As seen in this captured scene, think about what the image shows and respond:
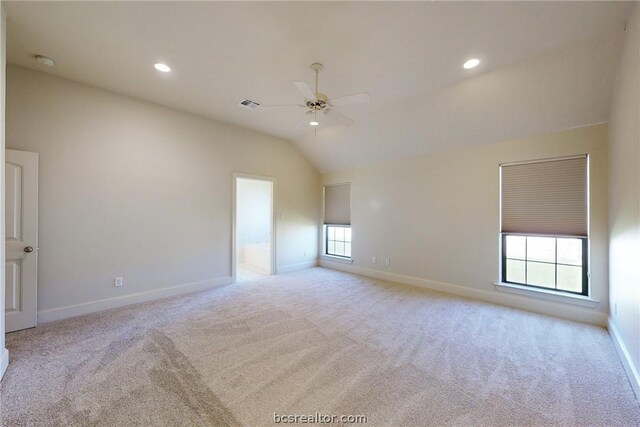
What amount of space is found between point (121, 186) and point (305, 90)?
10.1ft

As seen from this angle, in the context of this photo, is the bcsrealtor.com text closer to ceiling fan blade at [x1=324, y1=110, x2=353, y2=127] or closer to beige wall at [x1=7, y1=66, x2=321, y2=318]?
ceiling fan blade at [x1=324, y1=110, x2=353, y2=127]

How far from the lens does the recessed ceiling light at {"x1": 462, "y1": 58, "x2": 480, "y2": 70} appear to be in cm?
280

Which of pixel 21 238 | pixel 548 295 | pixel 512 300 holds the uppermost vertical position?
pixel 21 238

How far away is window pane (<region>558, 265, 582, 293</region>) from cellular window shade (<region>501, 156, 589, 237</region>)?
505 millimetres

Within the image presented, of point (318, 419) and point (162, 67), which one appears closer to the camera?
point (318, 419)

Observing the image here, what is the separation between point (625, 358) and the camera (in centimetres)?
236

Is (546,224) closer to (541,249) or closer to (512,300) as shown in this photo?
(541,249)

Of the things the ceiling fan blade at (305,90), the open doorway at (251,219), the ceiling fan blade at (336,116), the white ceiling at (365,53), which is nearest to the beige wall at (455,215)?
the white ceiling at (365,53)

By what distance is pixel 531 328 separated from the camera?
3154 mm

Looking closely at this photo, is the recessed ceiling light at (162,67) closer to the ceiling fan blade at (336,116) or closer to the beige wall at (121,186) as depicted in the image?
the beige wall at (121,186)

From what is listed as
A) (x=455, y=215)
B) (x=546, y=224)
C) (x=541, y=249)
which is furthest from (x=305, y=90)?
(x=541, y=249)

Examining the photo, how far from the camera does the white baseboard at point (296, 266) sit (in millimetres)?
5897

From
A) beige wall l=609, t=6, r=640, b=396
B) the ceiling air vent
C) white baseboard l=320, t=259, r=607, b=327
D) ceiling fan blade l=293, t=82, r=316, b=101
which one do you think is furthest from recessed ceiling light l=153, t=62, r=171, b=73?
white baseboard l=320, t=259, r=607, b=327

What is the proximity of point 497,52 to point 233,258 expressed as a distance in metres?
4.90
